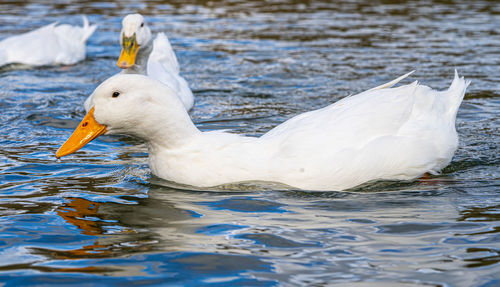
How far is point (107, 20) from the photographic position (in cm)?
1684

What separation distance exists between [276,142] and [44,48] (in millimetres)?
7893

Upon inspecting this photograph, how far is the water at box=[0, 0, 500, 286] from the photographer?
166 inches

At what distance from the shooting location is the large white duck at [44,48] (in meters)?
12.1

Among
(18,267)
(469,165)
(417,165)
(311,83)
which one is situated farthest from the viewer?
(311,83)

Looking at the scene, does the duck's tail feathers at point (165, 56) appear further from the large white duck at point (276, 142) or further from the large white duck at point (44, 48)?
the large white duck at point (276, 142)

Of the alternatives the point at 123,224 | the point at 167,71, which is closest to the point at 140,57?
the point at 167,71

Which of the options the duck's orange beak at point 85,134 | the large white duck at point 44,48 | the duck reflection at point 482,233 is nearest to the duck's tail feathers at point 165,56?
the large white duck at point 44,48

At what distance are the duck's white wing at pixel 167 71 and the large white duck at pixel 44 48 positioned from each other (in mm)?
1960

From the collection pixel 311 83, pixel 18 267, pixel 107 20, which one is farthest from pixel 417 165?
pixel 107 20

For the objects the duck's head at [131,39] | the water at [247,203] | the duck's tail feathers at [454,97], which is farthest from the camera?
the duck's head at [131,39]

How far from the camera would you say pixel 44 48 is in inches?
493

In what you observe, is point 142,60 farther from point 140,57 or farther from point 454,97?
point 454,97

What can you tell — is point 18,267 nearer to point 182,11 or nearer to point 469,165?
point 469,165

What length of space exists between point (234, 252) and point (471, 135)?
157 inches
